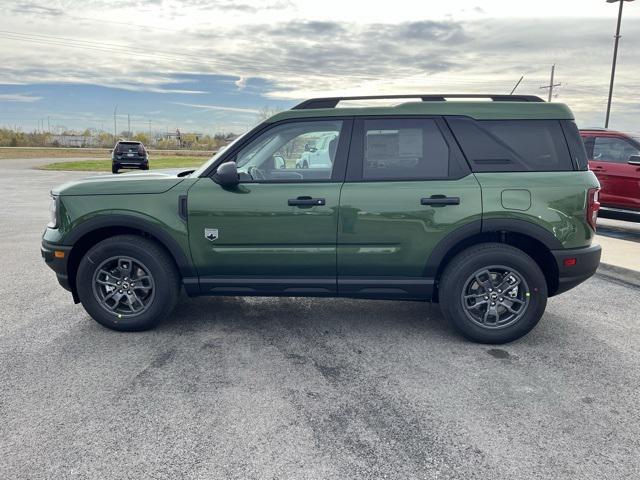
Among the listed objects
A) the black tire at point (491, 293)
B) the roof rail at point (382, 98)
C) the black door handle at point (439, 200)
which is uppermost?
the roof rail at point (382, 98)

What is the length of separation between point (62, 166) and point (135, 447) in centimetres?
2955

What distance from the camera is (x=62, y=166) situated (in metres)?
28.7

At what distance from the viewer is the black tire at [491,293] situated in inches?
166

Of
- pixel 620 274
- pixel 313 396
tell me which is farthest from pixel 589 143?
pixel 313 396

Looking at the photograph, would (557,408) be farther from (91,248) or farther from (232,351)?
(91,248)

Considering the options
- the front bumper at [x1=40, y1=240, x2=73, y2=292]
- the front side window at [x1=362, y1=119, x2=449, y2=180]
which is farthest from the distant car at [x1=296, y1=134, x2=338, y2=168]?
the front bumper at [x1=40, y1=240, x2=73, y2=292]

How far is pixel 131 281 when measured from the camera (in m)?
4.52

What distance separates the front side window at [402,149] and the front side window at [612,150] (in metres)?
7.31

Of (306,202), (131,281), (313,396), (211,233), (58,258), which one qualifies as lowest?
(313,396)

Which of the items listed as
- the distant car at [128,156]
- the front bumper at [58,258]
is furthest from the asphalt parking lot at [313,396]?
the distant car at [128,156]

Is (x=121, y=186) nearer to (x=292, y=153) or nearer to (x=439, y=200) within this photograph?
(x=292, y=153)

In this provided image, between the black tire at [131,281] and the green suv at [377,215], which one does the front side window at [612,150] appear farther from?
the black tire at [131,281]

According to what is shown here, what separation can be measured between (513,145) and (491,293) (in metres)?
1.23

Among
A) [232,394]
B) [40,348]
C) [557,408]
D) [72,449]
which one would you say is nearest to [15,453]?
[72,449]
